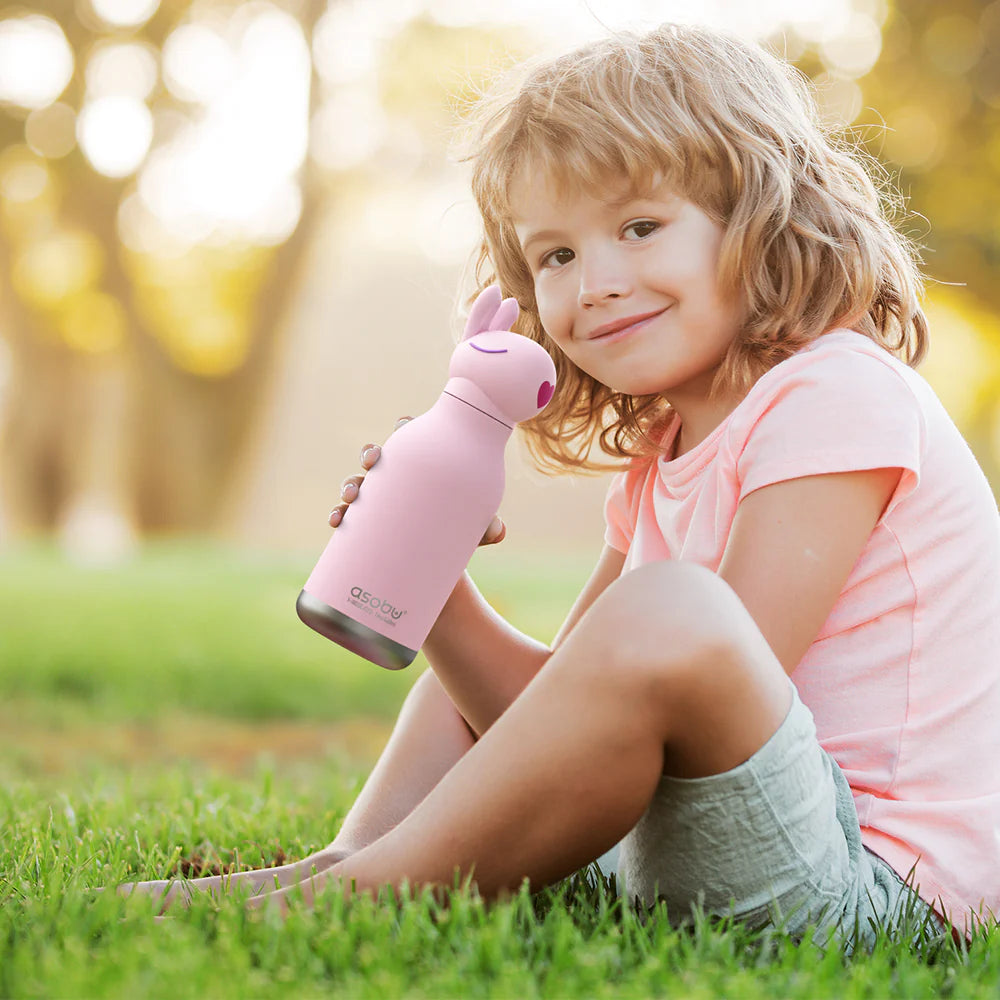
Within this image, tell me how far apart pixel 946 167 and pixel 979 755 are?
22.9 feet

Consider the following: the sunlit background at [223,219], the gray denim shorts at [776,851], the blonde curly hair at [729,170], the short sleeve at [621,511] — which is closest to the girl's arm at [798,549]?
the gray denim shorts at [776,851]

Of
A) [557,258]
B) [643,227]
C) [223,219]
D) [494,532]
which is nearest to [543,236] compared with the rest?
[557,258]

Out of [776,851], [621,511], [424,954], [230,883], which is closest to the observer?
[424,954]

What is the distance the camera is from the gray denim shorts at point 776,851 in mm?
1433

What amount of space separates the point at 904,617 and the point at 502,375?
0.62m

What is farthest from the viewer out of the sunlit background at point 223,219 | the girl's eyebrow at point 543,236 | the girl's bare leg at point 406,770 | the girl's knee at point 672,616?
the sunlit background at point 223,219

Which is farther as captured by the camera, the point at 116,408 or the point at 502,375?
the point at 116,408

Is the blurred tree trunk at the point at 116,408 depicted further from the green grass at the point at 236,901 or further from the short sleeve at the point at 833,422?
the short sleeve at the point at 833,422

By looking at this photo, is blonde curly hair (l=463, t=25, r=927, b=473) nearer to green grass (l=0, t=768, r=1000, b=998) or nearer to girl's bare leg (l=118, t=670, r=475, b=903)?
girl's bare leg (l=118, t=670, r=475, b=903)

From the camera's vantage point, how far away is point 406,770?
2.04 m

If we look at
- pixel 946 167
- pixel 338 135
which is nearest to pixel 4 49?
pixel 338 135

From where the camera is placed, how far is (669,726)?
1390mm

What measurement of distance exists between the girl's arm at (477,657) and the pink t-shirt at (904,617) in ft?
1.31

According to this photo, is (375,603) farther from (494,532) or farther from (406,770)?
(406,770)
